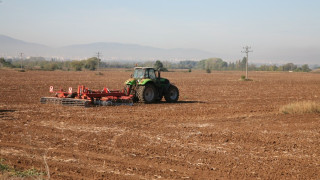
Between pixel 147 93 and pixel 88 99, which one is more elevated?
Result: pixel 147 93

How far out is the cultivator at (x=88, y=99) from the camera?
17.0 meters

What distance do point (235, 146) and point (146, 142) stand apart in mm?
2152

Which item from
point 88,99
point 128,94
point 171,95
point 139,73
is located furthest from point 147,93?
point 88,99

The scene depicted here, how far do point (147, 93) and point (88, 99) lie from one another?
302 cm

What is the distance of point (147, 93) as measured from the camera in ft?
61.9

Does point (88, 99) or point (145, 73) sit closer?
point (88, 99)

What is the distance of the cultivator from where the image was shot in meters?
17.0

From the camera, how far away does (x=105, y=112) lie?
15227mm

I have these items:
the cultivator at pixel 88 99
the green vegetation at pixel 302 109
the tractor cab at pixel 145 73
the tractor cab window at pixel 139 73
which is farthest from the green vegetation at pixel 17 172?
the tractor cab window at pixel 139 73

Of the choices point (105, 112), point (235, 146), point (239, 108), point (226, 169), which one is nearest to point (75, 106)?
point (105, 112)

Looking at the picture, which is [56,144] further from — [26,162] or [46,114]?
[46,114]

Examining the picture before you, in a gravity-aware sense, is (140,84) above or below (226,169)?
above

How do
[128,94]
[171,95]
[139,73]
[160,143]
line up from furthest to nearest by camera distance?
1. [171,95]
2. [139,73]
3. [128,94]
4. [160,143]

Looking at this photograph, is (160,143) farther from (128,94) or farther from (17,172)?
(128,94)
